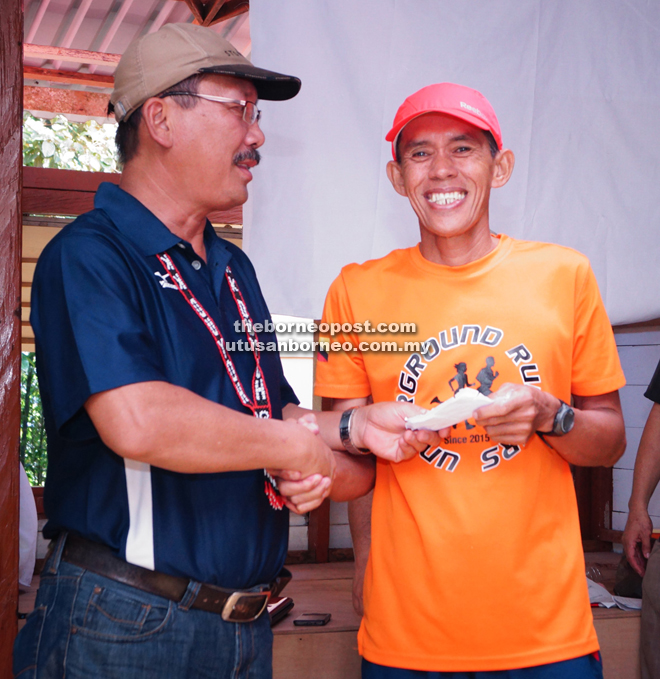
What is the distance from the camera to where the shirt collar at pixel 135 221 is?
1504 millimetres

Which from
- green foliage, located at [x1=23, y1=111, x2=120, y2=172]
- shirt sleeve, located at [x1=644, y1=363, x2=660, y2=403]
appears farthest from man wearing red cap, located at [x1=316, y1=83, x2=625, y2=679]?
green foliage, located at [x1=23, y1=111, x2=120, y2=172]

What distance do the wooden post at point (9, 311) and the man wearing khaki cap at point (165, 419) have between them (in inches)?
22.8

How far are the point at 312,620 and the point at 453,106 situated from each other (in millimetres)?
2019

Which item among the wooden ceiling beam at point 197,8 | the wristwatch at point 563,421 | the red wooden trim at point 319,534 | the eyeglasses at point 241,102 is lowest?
the red wooden trim at point 319,534

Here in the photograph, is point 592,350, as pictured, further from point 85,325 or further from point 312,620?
point 312,620

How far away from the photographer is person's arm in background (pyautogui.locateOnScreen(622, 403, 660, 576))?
8.28 feet

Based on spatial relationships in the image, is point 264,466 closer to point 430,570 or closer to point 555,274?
point 430,570

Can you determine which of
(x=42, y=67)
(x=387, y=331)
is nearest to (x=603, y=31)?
(x=387, y=331)

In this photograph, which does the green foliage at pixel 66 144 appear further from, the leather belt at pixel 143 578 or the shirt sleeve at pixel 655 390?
the leather belt at pixel 143 578

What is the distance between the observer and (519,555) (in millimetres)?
1642

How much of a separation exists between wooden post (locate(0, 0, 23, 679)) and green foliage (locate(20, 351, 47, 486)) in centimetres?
154

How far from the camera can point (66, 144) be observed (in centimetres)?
629

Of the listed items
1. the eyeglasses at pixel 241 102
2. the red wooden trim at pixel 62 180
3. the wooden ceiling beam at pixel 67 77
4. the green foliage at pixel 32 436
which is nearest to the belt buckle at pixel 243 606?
the eyeglasses at pixel 241 102

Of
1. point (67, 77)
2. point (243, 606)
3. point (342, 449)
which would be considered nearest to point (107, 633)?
point (243, 606)
